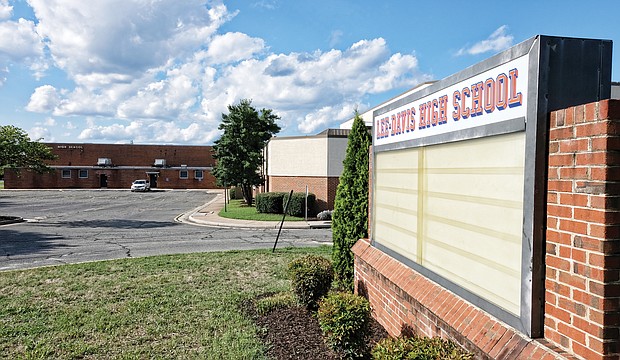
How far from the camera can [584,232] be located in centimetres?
263

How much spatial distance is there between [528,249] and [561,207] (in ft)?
1.37

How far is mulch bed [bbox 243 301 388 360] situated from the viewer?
536 cm

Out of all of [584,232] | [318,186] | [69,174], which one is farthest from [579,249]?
[69,174]

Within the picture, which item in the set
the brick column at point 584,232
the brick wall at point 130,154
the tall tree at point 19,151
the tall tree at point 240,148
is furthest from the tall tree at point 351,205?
the brick wall at point 130,154

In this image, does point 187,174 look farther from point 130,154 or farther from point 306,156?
point 306,156

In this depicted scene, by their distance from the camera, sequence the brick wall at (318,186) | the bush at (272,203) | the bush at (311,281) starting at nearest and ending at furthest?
the bush at (311,281)
the brick wall at (318,186)
the bush at (272,203)

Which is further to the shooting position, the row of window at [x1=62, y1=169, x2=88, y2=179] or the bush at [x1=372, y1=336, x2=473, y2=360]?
the row of window at [x1=62, y1=169, x2=88, y2=179]

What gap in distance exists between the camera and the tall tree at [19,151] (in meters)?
22.0

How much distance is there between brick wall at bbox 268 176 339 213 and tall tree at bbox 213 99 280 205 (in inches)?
154

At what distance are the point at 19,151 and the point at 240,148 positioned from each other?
528 inches

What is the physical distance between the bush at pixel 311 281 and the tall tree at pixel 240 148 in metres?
24.0

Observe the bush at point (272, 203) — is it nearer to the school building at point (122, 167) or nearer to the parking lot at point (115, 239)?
the parking lot at point (115, 239)

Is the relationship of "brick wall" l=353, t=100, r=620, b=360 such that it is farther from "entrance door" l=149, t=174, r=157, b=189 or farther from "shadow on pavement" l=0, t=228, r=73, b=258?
"entrance door" l=149, t=174, r=157, b=189

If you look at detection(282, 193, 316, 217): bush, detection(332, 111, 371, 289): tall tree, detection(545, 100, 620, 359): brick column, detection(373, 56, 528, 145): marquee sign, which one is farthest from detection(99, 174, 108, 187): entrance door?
detection(545, 100, 620, 359): brick column
